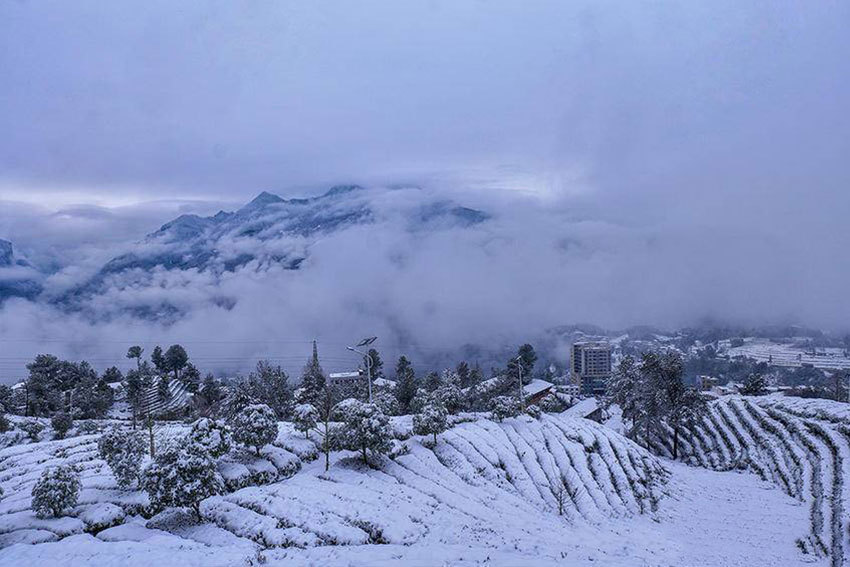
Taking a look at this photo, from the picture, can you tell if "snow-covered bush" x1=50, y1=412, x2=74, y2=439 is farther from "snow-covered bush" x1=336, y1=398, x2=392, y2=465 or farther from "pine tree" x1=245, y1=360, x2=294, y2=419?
"snow-covered bush" x1=336, y1=398, x2=392, y2=465

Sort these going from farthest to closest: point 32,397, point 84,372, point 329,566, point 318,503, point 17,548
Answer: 1. point 84,372
2. point 32,397
3. point 318,503
4. point 17,548
5. point 329,566

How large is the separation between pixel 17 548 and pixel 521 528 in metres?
32.5

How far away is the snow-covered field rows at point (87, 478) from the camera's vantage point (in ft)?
106

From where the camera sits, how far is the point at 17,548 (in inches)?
1110

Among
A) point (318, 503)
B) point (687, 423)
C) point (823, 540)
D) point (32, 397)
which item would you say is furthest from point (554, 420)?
point (32, 397)

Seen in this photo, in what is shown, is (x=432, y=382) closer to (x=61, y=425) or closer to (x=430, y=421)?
(x=430, y=421)

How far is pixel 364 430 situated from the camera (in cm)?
4544

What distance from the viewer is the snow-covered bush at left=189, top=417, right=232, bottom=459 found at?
3736 cm

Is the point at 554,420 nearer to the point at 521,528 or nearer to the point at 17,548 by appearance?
the point at 521,528

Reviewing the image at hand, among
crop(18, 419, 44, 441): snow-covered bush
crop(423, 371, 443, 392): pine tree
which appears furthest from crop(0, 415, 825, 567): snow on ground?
crop(423, 371, 443, 392): pine tree

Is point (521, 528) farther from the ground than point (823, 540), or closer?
farther from the ground

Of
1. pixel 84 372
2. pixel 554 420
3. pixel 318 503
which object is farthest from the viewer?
pixel 84 372

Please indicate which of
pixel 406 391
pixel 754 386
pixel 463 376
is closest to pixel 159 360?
pixel 406 391

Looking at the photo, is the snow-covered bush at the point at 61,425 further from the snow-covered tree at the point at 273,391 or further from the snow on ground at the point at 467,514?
the snow-covered tree at the point at 273,391
